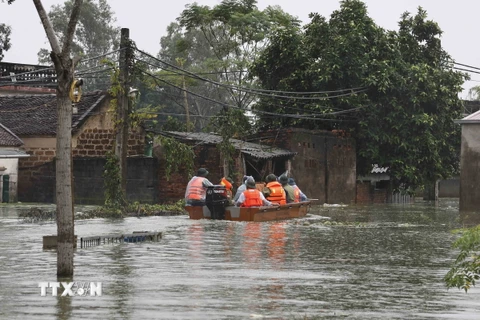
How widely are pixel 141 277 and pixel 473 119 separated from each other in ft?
87.8

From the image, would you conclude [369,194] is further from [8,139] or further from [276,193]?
[276,193]

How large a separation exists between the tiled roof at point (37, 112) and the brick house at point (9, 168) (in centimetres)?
134

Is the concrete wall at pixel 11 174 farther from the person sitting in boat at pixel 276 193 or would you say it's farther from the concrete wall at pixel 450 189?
the concrete wall at pixel 450 189

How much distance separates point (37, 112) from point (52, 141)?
2.96m

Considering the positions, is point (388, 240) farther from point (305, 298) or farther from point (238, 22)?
point (238, 22)

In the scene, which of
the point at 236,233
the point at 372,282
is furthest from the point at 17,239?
the point at 372,282

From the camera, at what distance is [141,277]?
1561cm

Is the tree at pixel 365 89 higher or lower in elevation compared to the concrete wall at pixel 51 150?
higher

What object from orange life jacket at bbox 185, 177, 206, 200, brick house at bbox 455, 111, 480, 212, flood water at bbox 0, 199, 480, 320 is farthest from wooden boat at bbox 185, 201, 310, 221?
brick house at bbox 455, 111, 480, 212

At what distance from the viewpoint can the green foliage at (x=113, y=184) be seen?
3288cm

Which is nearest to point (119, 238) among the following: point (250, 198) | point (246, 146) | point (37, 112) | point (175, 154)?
point (250, 198)

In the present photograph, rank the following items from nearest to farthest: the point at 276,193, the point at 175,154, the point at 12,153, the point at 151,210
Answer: the point at 276,193, the point at 151,210, the point at 175,154, the point at 12,153

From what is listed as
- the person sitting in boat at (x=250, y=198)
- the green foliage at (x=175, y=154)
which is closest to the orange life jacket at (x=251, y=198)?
the person sitting in boat at (x=250, y=198)

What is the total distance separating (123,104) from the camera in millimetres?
32844
